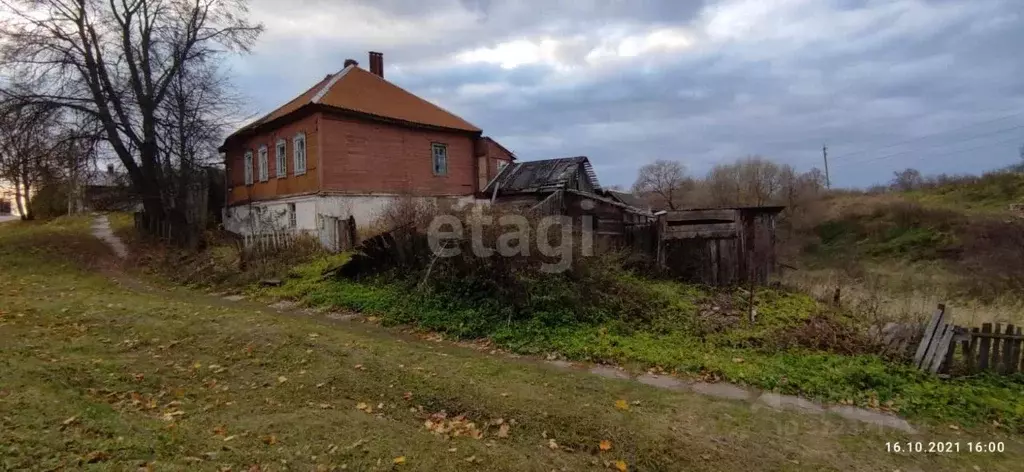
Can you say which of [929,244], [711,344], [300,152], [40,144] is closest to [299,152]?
[300,152]

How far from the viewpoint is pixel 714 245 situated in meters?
11.9

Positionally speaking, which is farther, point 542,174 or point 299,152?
point 542,174

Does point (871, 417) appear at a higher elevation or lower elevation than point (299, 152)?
lower

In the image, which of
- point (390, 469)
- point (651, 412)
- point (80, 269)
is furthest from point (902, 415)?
point (80, 269)

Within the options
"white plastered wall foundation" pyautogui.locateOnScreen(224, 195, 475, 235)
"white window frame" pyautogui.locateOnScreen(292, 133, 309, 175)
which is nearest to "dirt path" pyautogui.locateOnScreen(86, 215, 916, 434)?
"white plastered wall foundation" pyautogui.locateOnScreen(224, 195, 475, 235)

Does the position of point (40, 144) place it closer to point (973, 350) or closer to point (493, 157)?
point (493, 157)

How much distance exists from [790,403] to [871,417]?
0.73 m

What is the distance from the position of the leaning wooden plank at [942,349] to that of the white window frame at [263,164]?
2285cm

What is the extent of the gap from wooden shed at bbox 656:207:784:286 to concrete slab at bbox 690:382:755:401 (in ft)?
19.5

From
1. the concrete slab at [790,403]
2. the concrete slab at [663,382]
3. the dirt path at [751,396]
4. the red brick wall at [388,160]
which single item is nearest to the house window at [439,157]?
the red brick wall at [388,160]

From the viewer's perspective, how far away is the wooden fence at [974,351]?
628cm

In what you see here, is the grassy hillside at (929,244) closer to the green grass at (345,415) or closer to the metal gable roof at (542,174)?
the green grass at (345,415)

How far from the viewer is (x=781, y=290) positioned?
1165cm

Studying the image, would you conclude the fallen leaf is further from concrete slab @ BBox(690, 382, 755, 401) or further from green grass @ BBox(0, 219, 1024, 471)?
concrete slab @ BBox(690, 382, 755, 401)
